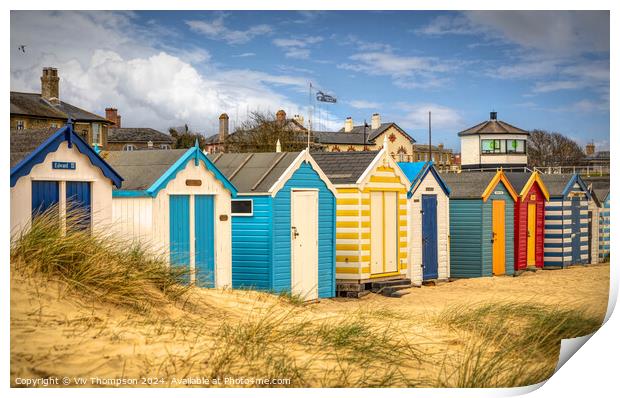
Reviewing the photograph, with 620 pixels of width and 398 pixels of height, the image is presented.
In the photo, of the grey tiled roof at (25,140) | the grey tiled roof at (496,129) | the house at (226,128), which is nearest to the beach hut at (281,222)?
the grey tiled roof at (25,140)

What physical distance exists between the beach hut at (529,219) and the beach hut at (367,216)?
222 inches

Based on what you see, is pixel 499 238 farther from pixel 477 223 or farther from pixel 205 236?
pixel 205 236

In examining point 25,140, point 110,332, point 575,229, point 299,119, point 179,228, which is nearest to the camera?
point 110,332

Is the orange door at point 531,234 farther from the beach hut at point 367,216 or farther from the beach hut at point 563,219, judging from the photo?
the beach hut at point 367,216

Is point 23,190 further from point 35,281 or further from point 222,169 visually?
point 222,169

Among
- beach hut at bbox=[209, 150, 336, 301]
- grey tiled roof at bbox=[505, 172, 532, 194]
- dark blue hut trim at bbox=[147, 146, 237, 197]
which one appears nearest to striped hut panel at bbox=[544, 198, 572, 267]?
grey tiled roof at bbox=[505, 172, 532, 194]

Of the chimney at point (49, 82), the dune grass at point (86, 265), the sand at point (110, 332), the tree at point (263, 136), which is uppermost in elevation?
the tree at point (263, 136)

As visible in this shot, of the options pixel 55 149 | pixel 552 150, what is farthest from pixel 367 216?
pixel 552 150

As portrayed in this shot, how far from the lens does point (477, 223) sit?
886 inches

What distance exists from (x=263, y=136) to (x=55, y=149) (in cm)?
2317

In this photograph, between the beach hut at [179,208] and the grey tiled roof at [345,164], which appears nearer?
the beach hut at [179,208]

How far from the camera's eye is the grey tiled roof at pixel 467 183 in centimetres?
2255

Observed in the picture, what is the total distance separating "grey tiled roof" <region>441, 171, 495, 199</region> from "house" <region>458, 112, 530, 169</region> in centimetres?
1937
